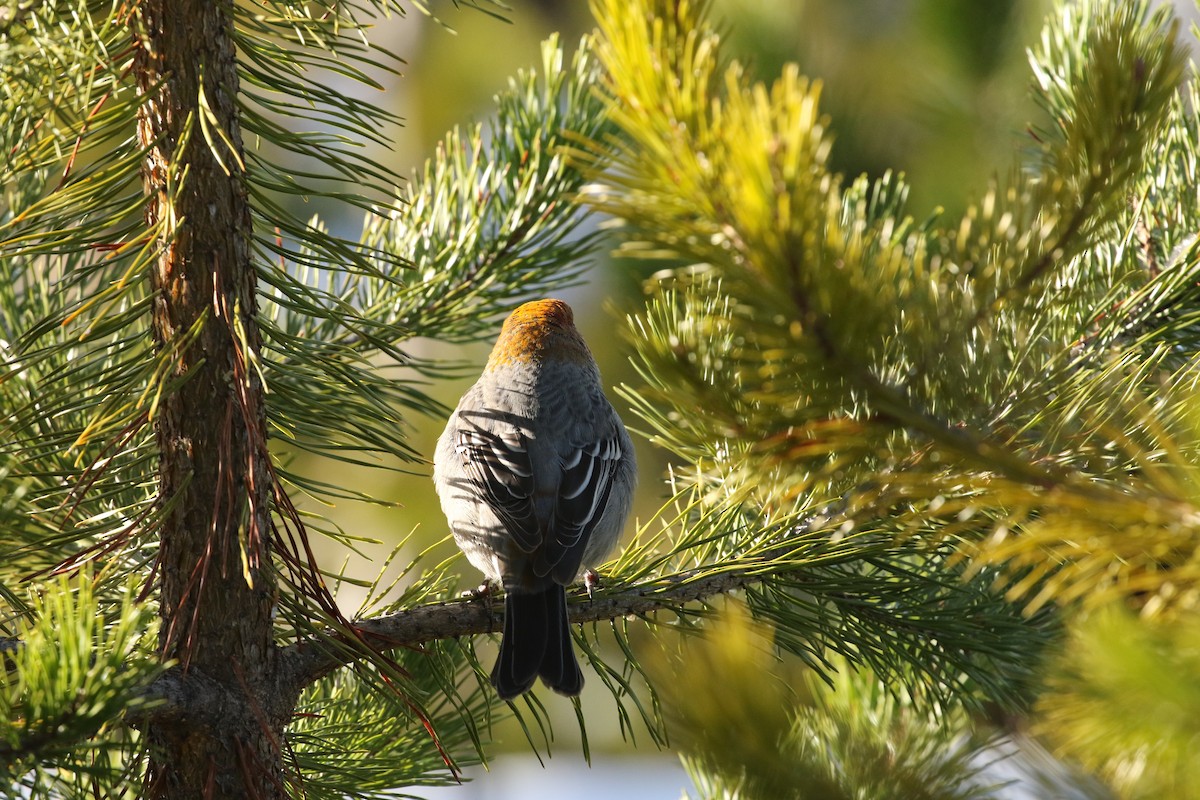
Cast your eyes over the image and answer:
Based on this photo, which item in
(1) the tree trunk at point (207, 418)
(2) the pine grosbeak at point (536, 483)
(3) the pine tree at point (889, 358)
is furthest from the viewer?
(2) the pine grosbeak at point (536, 483)

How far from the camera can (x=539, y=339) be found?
4133 millimetres

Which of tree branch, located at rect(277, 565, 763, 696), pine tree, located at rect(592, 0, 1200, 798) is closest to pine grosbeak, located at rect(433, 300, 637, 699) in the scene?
tree branch, located at rect(277, 565, 763, 696)

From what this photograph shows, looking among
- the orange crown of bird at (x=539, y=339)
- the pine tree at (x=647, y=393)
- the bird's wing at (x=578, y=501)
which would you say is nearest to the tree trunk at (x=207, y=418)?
the pine tree at (x=647, y=393)

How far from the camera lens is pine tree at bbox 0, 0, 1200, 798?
3.50 feet

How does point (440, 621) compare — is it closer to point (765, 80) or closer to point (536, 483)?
point (536, 483)

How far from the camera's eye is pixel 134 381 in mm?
1853

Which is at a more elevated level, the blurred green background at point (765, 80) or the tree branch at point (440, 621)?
the blurred green background at point (765, 80)

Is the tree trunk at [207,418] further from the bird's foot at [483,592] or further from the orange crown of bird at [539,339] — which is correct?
the orange crown of bird at [539,339]

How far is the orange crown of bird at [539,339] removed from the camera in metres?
4.09

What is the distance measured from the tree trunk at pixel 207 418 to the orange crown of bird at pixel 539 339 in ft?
7.27

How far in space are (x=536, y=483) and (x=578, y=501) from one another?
16cm

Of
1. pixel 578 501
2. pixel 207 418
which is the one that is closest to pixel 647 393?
pixel 207 418

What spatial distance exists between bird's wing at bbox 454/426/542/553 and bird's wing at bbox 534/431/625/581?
0.29 ft

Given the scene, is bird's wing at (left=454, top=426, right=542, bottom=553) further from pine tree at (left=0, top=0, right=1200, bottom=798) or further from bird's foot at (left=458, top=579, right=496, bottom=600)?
pine tree at (left=0, top=0, right=1200, bottom=798)
